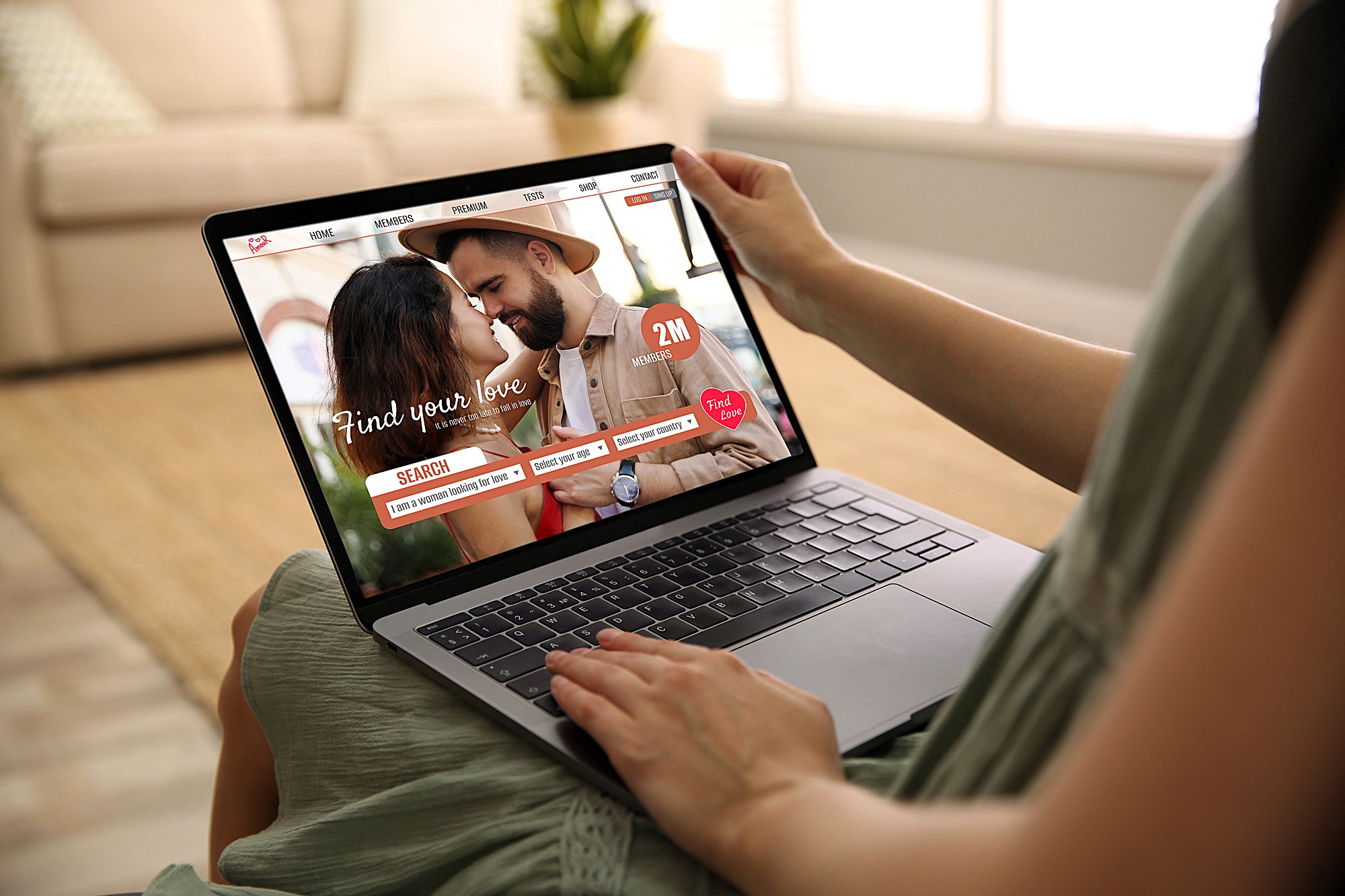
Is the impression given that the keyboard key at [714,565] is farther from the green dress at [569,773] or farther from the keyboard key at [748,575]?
the green dress at [569,773]

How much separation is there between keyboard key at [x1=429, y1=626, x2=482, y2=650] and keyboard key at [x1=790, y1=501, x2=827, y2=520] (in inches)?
9.1

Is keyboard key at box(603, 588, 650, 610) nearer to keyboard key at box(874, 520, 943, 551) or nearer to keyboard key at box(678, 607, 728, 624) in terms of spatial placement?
keyboard key at box(678, 607, 728, 624)

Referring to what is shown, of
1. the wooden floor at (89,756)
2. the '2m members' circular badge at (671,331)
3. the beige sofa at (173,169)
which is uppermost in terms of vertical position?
the '2m members' circular badge at (671,331)

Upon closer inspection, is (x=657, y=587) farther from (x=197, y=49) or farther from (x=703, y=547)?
(x=197, y=49)

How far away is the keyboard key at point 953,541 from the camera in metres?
0.68

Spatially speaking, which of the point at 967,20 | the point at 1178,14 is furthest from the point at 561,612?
the point at 967,20

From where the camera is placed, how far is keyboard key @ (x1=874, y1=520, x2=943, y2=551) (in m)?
0.68

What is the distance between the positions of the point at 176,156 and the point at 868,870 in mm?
2904

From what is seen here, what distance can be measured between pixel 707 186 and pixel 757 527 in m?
0.25

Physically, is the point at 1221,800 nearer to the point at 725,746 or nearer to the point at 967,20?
the point at 725,746

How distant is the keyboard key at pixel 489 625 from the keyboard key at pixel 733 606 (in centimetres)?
11

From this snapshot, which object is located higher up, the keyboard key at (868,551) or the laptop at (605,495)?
the laptop at (605,495)

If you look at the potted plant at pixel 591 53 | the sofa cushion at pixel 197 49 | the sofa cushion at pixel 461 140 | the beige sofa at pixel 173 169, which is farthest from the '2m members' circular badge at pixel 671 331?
the sofa cushion at pixel 197 49

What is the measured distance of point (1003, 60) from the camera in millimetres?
3297
